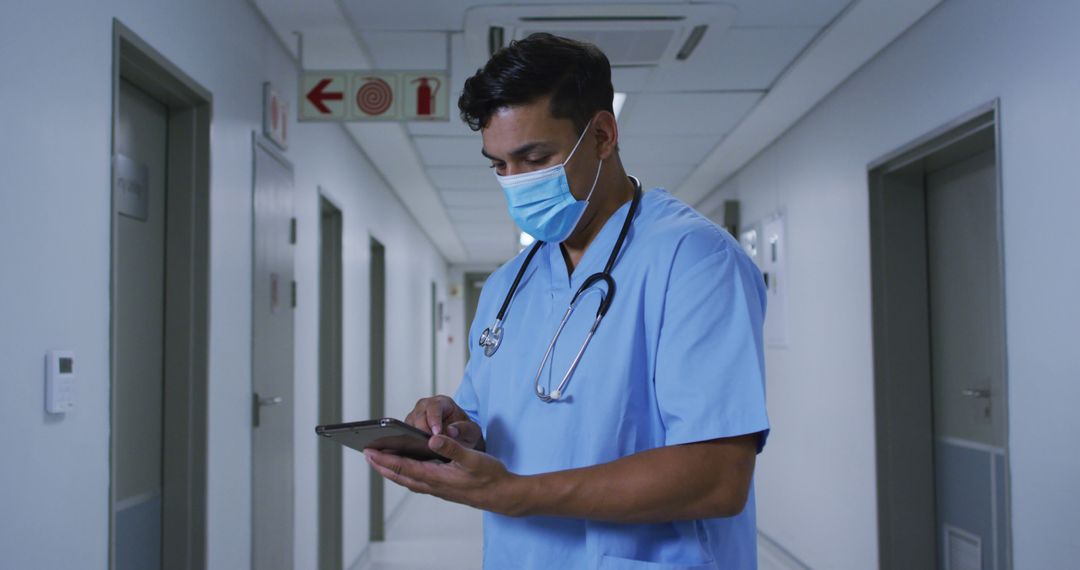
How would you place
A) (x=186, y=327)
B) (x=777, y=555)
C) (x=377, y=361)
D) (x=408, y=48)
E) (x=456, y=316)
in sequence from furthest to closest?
(x=456, y=316), (x=377, y=361), (x=777, y=555), (x=408, y=48), (x=186, y=327)

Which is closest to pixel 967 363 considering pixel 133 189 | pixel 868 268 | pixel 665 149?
pixel 868 268

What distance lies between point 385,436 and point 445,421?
235 millimetres

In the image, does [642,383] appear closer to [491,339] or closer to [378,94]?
[491,339]

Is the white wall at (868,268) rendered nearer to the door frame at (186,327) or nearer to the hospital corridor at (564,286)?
the hospital corridor at (564,286)

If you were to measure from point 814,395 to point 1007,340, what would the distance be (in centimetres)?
190

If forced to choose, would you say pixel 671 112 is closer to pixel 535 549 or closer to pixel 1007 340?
pixel 1007 340

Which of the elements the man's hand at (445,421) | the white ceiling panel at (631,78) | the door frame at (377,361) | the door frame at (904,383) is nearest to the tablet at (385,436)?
the man's hand at (445,421)

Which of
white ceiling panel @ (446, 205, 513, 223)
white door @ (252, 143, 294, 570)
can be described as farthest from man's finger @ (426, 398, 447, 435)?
white ceiling panel @ (446, 205, 513, 223)

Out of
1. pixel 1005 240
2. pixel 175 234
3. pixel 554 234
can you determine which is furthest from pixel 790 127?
pixel 554 234

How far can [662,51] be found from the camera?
3508 mm

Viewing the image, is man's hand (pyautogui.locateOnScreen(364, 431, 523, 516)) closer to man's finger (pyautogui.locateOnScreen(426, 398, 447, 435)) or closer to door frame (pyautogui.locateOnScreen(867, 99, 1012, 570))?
man's finger (pyautogui.locateOnScreen(426, 398, 447, 435))

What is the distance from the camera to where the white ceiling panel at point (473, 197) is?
689cm

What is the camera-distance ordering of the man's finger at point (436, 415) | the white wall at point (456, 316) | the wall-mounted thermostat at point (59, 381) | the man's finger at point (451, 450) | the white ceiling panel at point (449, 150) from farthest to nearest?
the white wall at point (456, 316), the white ceiling panel at point (449, 150), the wall-mounted thermostat at point (59, 381), the man's finger at point (436, 415), the man's finger at point (451, 450)

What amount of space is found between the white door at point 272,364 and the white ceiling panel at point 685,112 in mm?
1716
